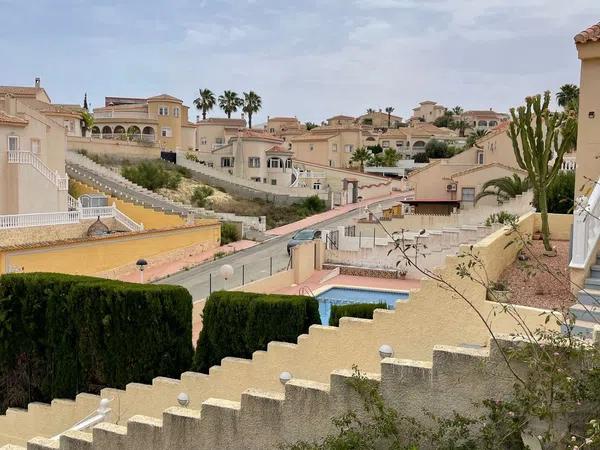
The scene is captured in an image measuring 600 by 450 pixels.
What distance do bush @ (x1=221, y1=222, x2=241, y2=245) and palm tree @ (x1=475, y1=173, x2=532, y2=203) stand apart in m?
14.3

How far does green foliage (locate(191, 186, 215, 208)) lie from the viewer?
48469mm

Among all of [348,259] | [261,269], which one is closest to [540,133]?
[348,259]

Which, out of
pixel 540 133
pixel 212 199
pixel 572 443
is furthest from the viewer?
pixel 212 199

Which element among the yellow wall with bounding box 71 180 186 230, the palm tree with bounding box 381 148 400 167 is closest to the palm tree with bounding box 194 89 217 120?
the palm tree with bounding box 381 148 400 167

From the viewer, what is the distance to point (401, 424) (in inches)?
232

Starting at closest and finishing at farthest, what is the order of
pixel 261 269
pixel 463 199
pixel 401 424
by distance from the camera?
pixel 401 424
pixel 261 269
pixel 463 199

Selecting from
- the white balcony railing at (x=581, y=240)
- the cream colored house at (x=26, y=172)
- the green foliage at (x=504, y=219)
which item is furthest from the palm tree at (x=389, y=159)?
the white balcony railing at (x=581, y=240)

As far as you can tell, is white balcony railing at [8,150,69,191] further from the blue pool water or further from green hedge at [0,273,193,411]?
the blue pool water

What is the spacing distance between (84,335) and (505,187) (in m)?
24.5

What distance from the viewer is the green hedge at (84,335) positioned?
13.2 metres

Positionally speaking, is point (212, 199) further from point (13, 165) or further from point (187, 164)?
point (13, 165)

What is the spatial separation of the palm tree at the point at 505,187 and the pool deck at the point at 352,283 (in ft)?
40.3

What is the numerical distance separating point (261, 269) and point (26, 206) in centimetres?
1207

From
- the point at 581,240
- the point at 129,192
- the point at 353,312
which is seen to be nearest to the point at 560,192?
the point at 353,312
